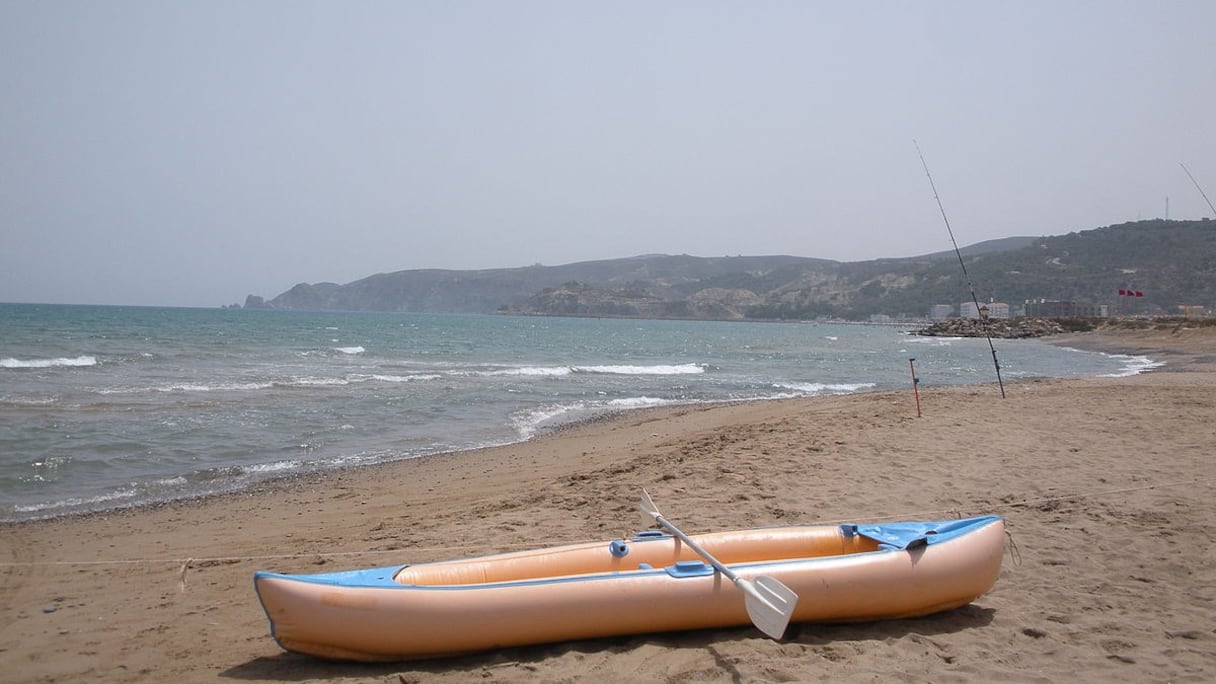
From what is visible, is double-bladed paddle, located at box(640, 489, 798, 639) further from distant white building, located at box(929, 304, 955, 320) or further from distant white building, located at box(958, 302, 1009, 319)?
distant white building, located at box(929, 304, 955, 320)

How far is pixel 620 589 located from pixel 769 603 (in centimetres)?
73

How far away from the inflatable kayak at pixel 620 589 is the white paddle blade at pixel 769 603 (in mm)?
26

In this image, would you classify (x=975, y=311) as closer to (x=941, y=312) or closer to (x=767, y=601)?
(x=941, y=312)

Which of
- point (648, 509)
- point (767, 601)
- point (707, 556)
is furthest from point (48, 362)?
point (767, 601)

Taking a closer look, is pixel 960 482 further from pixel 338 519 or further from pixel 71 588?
pixel 71 588

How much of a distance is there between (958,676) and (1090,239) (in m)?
125

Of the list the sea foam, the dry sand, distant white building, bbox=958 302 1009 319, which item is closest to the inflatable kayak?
the dry sand

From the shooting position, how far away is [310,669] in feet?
12.6

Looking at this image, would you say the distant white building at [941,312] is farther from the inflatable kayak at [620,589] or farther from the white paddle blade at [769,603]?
the white paddle blade at [769,603]

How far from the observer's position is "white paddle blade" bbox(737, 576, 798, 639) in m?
3.72

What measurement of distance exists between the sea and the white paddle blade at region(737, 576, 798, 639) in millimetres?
6904

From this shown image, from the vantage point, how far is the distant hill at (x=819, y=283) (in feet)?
291

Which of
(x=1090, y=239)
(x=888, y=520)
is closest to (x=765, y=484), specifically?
(x=888, y=520)

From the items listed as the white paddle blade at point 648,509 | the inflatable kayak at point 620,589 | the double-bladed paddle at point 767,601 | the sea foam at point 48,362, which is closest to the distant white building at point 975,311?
the sea foam at point 48,362
